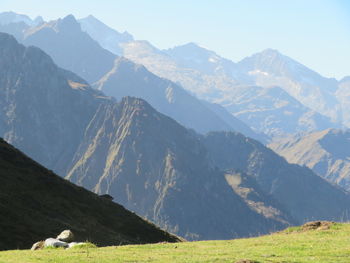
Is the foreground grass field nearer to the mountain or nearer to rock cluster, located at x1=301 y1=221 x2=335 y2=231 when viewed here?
rock cluster, located at x1=301 y1=221 x2=335 y2=231

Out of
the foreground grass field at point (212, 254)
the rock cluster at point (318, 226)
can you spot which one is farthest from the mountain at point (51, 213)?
the foreground grass field at point (212, 254)

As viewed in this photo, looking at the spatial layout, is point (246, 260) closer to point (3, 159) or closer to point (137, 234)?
point (137, 234)

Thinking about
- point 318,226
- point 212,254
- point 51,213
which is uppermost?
point 51,213

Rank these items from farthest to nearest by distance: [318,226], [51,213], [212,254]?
[51,213]
[318,226]
[212,254]

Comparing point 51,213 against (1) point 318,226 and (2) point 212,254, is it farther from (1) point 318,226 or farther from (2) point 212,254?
(2) point 212,254

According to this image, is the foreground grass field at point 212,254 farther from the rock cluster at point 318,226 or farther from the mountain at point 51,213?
the mountain at point 51,213

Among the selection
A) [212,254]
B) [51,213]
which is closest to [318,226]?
[212,254]

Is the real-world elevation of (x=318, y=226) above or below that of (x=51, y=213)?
below

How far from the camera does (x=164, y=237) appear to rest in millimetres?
76188

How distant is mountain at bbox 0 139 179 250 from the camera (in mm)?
59625

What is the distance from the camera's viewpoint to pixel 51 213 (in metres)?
68.4

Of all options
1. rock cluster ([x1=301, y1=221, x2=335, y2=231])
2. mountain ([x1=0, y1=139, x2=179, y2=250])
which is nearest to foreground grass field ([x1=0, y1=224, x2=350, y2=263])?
rock cluster ([x1=301, y1=221, x2=335, y2=231])

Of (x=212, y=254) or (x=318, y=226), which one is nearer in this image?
(x=212, y=254)

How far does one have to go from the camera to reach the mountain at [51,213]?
59625 mm
